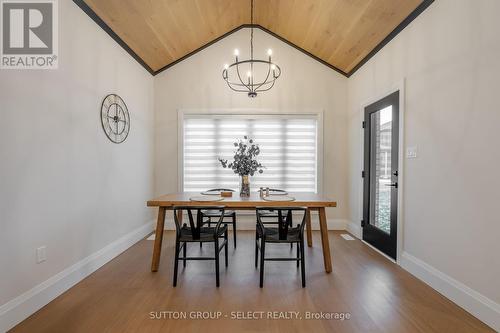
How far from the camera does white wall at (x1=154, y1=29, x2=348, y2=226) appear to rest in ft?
14.7

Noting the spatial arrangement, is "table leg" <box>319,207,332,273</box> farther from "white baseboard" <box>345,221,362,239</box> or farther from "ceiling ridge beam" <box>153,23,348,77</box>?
"ceiling ridge beam" <box>153,23,348,77</box>

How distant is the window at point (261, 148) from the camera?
4.55 m

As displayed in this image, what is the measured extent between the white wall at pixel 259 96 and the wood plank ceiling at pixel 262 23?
196 millimetres

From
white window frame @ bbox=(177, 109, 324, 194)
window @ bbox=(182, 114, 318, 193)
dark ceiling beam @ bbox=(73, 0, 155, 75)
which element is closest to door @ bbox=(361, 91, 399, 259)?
white window frame @ bbox=(177, 109, 324, 194)

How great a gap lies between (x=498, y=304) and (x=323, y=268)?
1401 mm

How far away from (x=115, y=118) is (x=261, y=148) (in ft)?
7.58

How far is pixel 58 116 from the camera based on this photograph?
2293 mm

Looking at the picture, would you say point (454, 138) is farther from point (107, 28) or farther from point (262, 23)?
point (107, 28)

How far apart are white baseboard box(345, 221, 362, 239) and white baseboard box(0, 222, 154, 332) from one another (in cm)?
337

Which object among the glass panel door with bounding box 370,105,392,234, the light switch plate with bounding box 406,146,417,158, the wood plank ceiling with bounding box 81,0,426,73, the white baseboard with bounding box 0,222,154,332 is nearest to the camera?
the white baseboard with bounding box 0,222,154,332

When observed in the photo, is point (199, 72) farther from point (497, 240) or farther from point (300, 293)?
point (497, 240)

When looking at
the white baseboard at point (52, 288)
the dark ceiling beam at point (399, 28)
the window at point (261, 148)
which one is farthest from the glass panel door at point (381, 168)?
the white baseboard at point (52, 288)

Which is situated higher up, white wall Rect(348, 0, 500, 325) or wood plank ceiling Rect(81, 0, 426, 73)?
wood plank ceiling Rect(81, 0, 426, 73)

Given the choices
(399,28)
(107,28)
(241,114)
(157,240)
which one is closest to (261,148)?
(241,114)
